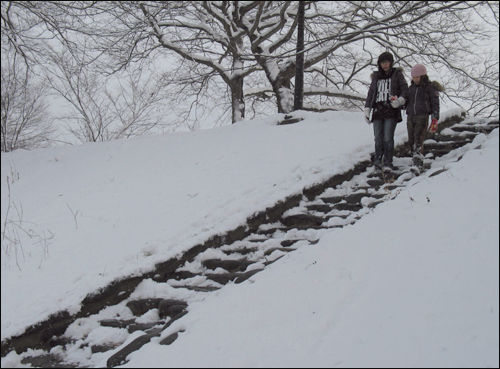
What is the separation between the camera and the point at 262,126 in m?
9.00

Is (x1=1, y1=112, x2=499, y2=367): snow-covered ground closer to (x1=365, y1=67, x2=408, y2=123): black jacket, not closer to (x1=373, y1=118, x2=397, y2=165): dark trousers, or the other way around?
(x1=373, y1=118, x2=397, y2=165): dark trousers

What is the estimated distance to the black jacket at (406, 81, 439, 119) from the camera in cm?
538

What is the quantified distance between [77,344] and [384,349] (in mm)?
2406

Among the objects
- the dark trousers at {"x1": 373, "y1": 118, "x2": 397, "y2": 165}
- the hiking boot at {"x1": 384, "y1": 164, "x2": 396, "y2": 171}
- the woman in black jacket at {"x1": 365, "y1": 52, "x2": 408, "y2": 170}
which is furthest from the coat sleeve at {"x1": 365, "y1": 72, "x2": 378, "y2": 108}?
the hiking boot at {"x1": 384, "y1": 164, "x2": 396, "y2": 171}

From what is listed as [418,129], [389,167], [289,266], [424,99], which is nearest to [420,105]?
[424,99]

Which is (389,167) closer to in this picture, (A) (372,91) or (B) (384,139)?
(B) (384,139)

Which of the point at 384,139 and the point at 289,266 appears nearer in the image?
the point at 289,266

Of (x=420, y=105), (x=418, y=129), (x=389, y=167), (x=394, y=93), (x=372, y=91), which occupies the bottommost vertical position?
(x=389, y=167)

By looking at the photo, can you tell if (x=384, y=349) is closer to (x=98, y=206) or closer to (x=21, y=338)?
(x=21, y=338)

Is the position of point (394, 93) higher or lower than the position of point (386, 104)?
higher

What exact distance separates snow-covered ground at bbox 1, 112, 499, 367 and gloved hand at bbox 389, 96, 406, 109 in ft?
3.38

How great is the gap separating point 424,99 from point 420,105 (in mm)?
A: 109

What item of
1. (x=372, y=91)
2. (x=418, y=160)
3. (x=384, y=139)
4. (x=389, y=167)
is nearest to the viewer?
(x=418, y=160)

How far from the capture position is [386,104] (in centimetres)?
554
